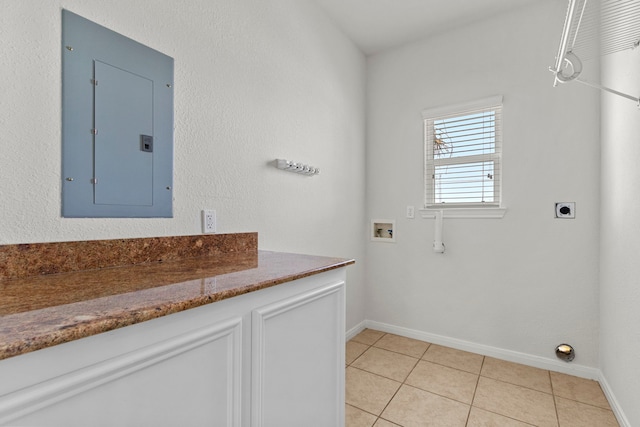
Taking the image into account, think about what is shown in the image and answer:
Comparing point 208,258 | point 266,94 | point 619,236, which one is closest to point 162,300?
point 208,258

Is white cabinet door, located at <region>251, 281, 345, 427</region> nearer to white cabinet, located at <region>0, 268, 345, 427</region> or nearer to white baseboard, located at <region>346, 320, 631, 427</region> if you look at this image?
white cabinet, located at <region>0, 268, 345, 427</region>

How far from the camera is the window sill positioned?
2299mm

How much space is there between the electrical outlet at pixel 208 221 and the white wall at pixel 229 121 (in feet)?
0.11

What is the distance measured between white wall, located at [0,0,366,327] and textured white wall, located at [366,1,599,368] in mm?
345

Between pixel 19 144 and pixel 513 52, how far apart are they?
2895 mm

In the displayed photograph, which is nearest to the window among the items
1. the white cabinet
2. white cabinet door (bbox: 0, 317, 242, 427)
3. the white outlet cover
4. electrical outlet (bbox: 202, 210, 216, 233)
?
the white outlet cover

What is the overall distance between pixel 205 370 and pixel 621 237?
81.9 inches

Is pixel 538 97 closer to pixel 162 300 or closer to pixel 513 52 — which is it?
pixel 513 52

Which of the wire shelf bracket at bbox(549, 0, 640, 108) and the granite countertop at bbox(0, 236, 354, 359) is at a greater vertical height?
the wire shelf bracket at bbox(549, 0, 640, 108)

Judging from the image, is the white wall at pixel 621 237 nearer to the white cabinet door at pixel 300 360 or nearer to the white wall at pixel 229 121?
the white cabinet door at pixel 300 360

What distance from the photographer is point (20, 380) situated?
1.59 ft

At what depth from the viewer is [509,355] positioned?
2.26m

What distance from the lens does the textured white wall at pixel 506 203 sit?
2.06 meters

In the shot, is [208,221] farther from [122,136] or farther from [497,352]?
[497,352]
